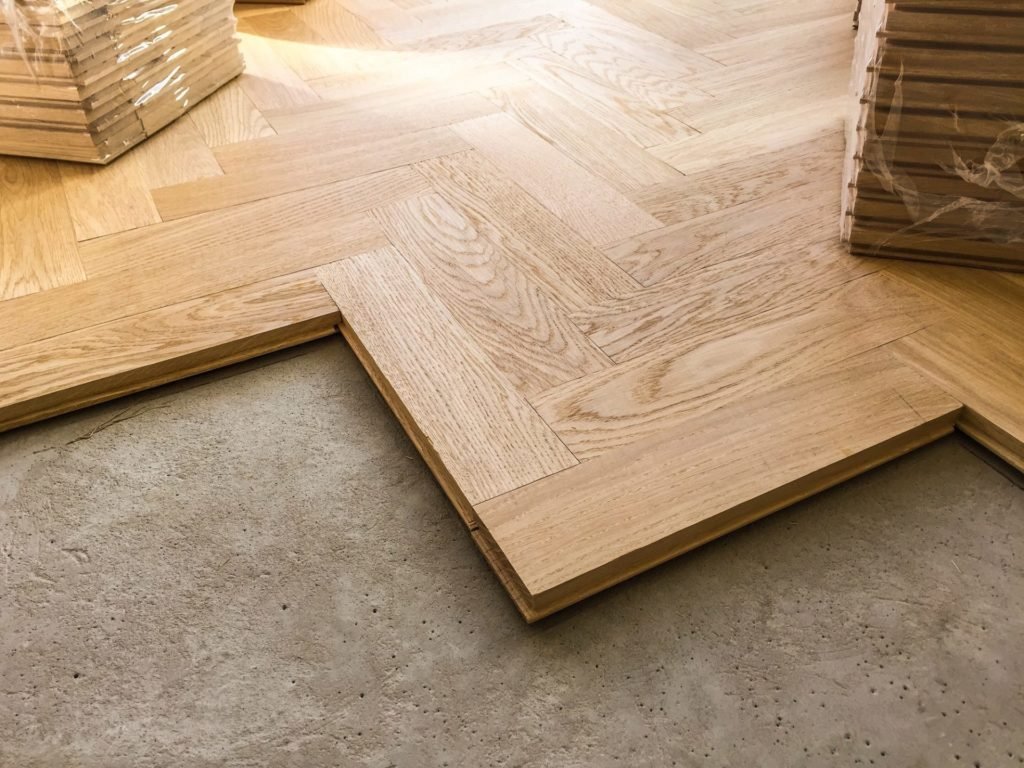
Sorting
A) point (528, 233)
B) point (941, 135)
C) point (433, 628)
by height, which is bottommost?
point (433, 628)

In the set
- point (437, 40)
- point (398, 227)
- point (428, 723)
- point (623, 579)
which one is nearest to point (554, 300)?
point (398, 227)

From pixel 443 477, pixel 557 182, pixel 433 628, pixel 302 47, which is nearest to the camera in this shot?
pixel 433 628

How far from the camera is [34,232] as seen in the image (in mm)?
1178

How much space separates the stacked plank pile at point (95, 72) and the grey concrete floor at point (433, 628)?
1.98ft

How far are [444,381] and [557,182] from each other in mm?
458

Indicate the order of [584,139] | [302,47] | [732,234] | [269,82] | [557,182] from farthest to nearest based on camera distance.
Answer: [302,47], [269,82], [584,139], [557,182], [732,234]

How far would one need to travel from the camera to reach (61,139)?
131 centimetres

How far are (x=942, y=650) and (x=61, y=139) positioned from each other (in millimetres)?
1329

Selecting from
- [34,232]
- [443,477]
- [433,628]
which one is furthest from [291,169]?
[433,628]

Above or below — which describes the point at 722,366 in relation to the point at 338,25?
below

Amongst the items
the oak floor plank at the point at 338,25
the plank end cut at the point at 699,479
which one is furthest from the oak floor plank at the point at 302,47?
the plank end cut at the point at 699,479

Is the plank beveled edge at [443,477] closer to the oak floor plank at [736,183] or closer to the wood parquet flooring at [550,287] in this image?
the wood parquet flooring at [550,287]

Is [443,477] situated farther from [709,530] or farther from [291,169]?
[291,169]

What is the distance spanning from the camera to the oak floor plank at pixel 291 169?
1238 mm
